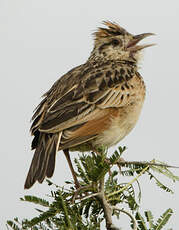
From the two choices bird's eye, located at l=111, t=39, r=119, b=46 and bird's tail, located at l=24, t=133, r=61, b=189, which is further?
bird's eye, located at l=111, t=39, r=119, b=46

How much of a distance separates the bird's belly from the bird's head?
1.28 meters

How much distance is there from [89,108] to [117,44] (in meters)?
2.03

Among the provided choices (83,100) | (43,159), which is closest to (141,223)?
(43,159)

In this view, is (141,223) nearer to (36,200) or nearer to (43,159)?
(36,200)

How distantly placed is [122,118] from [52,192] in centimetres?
255

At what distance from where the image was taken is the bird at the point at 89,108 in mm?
5410

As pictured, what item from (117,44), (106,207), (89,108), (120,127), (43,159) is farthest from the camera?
(117,44)

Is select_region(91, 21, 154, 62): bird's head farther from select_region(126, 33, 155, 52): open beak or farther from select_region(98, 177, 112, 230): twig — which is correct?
select_region(98, 177, 112, 230): twig

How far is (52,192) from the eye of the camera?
3.90 m

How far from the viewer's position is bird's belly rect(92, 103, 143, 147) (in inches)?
234

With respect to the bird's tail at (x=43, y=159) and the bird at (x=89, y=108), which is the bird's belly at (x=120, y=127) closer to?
the bird at (x=89, y=108)

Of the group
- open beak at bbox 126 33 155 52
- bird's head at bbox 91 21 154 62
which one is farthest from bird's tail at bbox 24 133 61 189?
open beak at bbox 126 33 155 52

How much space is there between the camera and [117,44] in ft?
25.0

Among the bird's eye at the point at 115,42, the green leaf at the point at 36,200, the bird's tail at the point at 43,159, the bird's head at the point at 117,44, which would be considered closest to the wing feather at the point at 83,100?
the bird's tail at the point at 43,159
